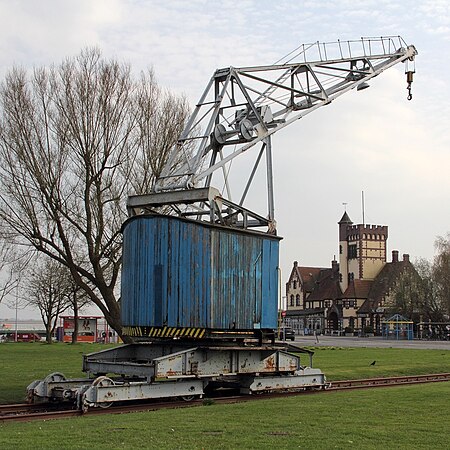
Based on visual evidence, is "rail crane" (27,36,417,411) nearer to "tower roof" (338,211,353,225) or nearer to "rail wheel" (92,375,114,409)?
"rail wheel" (92,375,114,409)

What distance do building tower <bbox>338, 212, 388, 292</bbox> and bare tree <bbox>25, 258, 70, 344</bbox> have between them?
51.3m

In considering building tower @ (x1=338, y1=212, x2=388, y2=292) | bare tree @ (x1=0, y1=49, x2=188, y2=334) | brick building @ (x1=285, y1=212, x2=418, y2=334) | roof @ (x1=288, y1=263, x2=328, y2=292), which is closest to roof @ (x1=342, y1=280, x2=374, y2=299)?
brick building @ (x1=285, y1=212, x2=418, y2=334)

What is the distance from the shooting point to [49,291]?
64.0m

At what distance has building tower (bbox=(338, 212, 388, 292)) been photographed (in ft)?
349

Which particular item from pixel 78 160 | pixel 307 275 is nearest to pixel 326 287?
pixel 307 275

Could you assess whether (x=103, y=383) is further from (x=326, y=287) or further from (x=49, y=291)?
(x=326, y=287)

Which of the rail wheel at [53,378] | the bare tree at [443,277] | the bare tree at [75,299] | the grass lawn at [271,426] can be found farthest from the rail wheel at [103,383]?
the bare tree at [443,277]

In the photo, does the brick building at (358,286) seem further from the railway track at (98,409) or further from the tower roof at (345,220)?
the railway track at (98,409)

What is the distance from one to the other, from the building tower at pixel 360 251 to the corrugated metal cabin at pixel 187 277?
91050 millimetres

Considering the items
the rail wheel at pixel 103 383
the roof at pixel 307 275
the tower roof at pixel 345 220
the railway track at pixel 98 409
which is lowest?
the railway track at pixel 98 409

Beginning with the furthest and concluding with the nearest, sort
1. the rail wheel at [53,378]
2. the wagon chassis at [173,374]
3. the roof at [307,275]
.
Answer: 1. the roof at [307,275]
2. the rail wheel at [53,378]
3. the wagon chassis at [173,374]

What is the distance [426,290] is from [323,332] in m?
22.5

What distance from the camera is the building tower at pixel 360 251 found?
106438 mm

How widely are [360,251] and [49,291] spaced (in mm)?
54261
